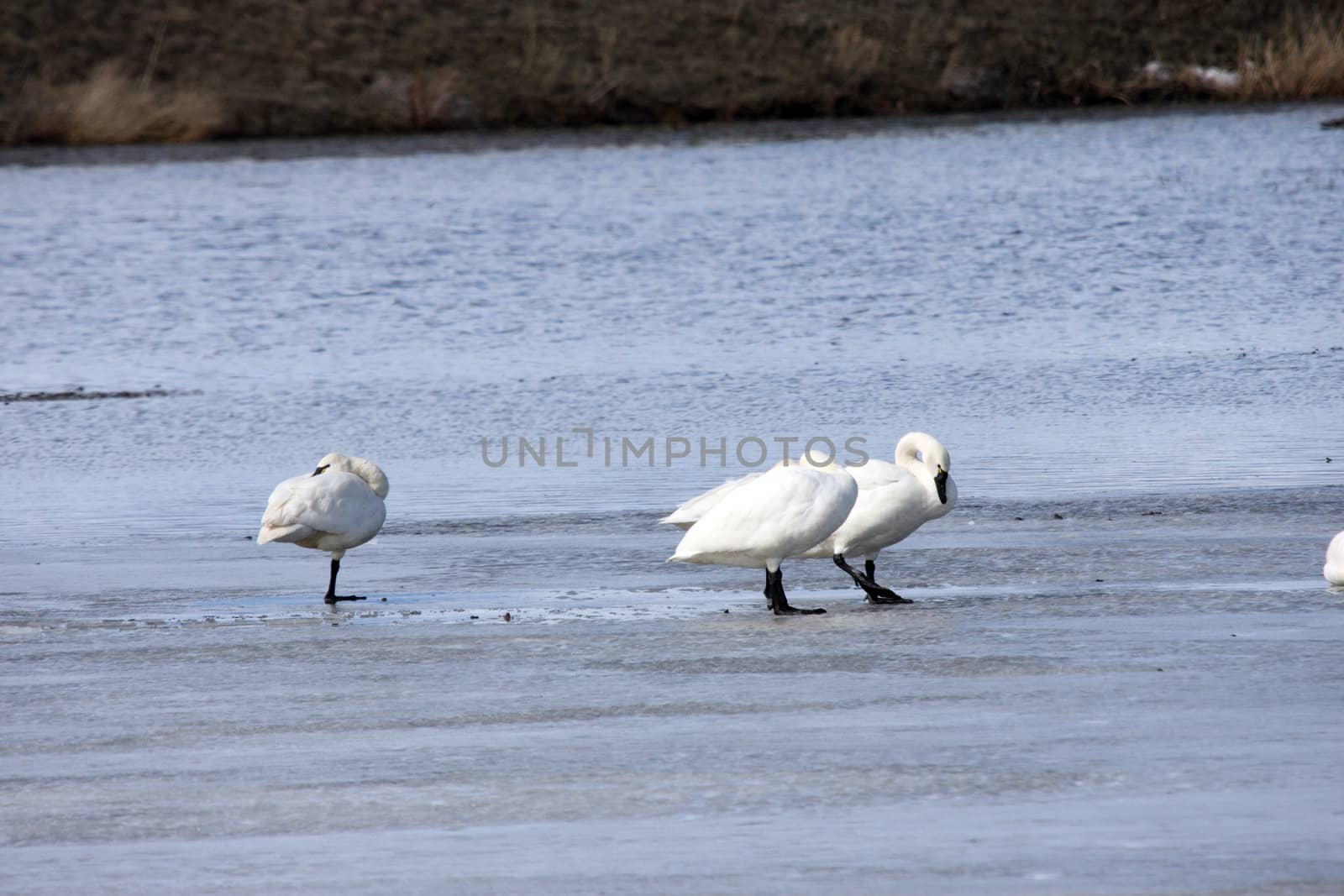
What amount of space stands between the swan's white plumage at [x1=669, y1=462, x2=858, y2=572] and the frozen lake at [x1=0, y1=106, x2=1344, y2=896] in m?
0.27

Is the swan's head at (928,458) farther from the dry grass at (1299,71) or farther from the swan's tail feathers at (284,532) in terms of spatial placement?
the dry grass at (1299,71)

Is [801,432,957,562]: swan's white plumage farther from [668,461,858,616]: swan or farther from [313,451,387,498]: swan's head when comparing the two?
[313,451,387,498]: swan's head

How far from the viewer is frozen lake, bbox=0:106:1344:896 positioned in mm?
5195

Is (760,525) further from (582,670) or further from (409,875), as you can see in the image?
(409,875)

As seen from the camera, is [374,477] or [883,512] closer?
[883,512]

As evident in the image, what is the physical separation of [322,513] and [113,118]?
34.7 m

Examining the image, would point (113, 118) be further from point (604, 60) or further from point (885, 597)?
point (885, 597)

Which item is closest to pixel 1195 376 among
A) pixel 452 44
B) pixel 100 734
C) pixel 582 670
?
pixel 582 670

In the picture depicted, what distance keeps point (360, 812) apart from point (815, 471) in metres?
3.06

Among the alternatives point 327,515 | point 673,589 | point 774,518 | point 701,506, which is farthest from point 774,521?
point 327,515

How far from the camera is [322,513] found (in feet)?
28.2

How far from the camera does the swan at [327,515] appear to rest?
8594 millimetres

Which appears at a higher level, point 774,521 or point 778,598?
point 774,521

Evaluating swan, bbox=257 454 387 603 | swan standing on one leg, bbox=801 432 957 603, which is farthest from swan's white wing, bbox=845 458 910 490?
swan, bbox=257 454 387 603
